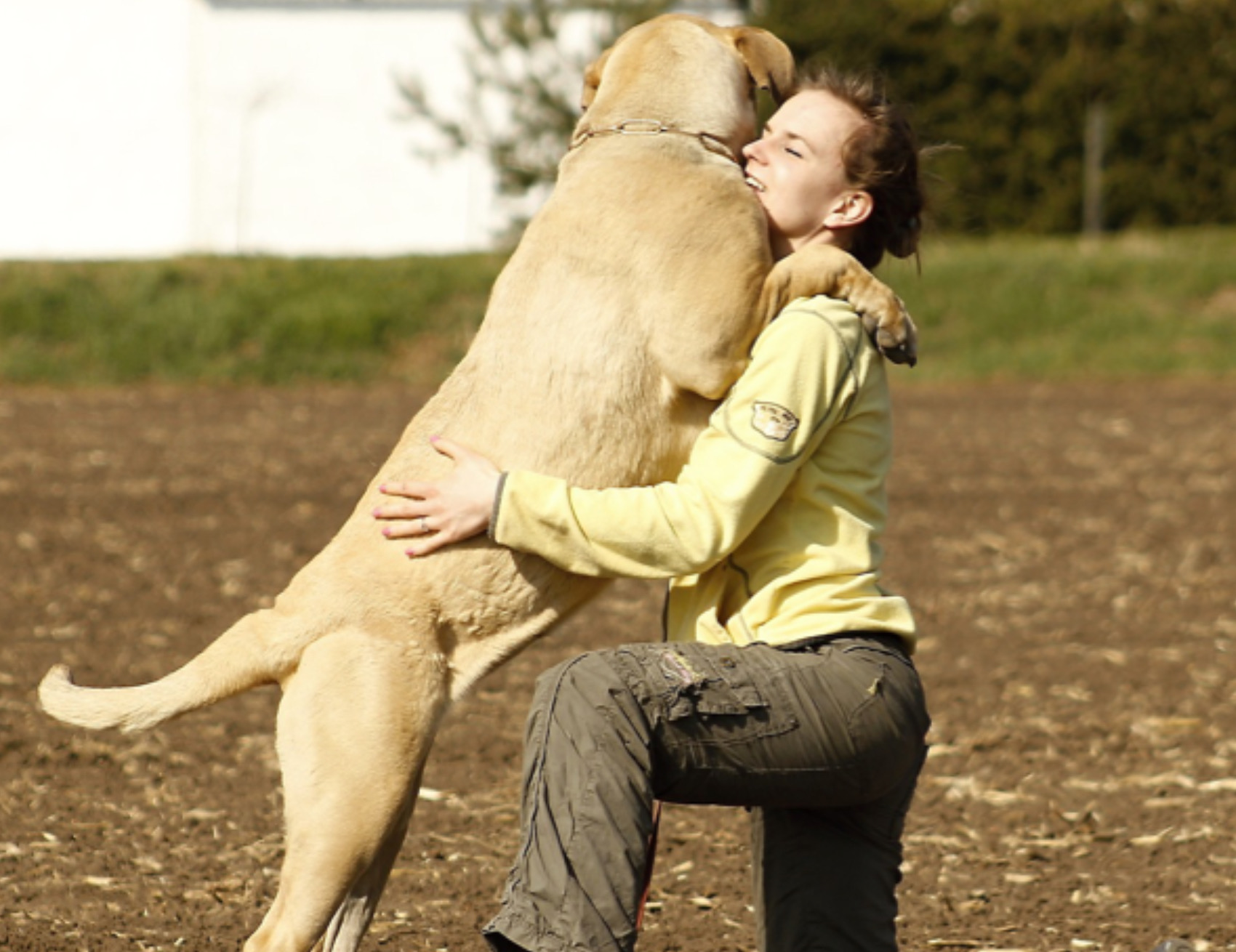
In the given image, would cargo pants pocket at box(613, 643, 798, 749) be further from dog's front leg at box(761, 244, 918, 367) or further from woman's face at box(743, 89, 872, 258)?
woman's face at box(743, 89, 872, 258)

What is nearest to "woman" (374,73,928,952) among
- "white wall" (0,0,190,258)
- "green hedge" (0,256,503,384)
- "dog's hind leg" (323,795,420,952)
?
"dog's hind leg" (323,795,420,952)

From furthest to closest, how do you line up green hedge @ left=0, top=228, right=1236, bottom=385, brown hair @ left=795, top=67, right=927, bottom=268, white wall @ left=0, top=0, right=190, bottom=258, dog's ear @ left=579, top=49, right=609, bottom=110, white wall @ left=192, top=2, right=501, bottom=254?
white wall @ left=192, top=2, right=501, bottom=254
white wall @ left=0, top=0, right=190, bottom=258
green hedge @ left=0, top=228, right=1236, bottom=385
dog's ear @ left=579, top=49, right=609, bottom=110
brown hair @ left=795, top=67, right=927, bottom=268

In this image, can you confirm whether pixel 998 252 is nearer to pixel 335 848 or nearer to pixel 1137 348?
pixel 1137 348

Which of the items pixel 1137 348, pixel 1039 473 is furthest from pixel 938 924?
pixel 1137 348

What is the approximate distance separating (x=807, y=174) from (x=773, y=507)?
27.5 inches

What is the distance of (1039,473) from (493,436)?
830cm

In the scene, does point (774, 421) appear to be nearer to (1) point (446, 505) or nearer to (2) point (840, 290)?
(2) point (840, 290)

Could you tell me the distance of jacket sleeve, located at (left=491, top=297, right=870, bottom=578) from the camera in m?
3.03

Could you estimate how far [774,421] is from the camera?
9.99 ft

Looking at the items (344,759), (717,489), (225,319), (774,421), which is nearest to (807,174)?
(774,421)

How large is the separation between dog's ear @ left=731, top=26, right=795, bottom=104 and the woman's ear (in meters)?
0.53

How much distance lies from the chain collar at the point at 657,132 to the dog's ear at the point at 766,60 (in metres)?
0.25

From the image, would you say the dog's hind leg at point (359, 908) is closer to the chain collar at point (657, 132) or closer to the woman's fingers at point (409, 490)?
the woman's fingers at point (409, 490)

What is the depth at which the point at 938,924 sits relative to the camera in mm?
4305
